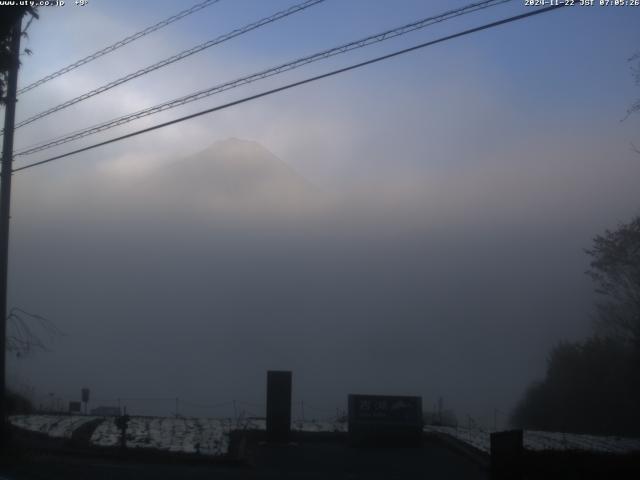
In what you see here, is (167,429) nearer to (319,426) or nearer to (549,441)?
(319,426)

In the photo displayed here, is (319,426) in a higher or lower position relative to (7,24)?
lower

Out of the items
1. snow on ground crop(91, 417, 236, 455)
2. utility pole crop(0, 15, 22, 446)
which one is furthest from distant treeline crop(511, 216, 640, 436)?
utility pole crop(0, 15, 22, 446)

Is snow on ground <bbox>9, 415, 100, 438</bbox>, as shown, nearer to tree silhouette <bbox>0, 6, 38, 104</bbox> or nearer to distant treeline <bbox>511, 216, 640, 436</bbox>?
tree silhouette <bbox>0, 6, 38, 104</bbox>

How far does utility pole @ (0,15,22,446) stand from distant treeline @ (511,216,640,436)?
3432 cm

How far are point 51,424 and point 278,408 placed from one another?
30.0 feet

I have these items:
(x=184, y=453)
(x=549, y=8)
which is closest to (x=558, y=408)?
(x=184, y=453)

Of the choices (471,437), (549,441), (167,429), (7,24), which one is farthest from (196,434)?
(7,24)

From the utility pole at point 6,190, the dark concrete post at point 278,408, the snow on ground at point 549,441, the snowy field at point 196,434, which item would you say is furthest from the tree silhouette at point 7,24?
the snow on ground at point 549,441

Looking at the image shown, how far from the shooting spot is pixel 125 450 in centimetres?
2362

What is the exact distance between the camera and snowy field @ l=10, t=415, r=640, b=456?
26109mm

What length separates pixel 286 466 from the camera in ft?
81.4

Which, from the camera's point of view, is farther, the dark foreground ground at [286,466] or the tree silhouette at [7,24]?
the dark foreground ground at [286,466]

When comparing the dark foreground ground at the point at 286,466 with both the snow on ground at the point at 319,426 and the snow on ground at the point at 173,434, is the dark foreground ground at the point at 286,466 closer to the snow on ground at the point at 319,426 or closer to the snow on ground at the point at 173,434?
the snow on ground at the point at 173,434

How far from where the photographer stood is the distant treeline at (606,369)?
4534 centimetres
